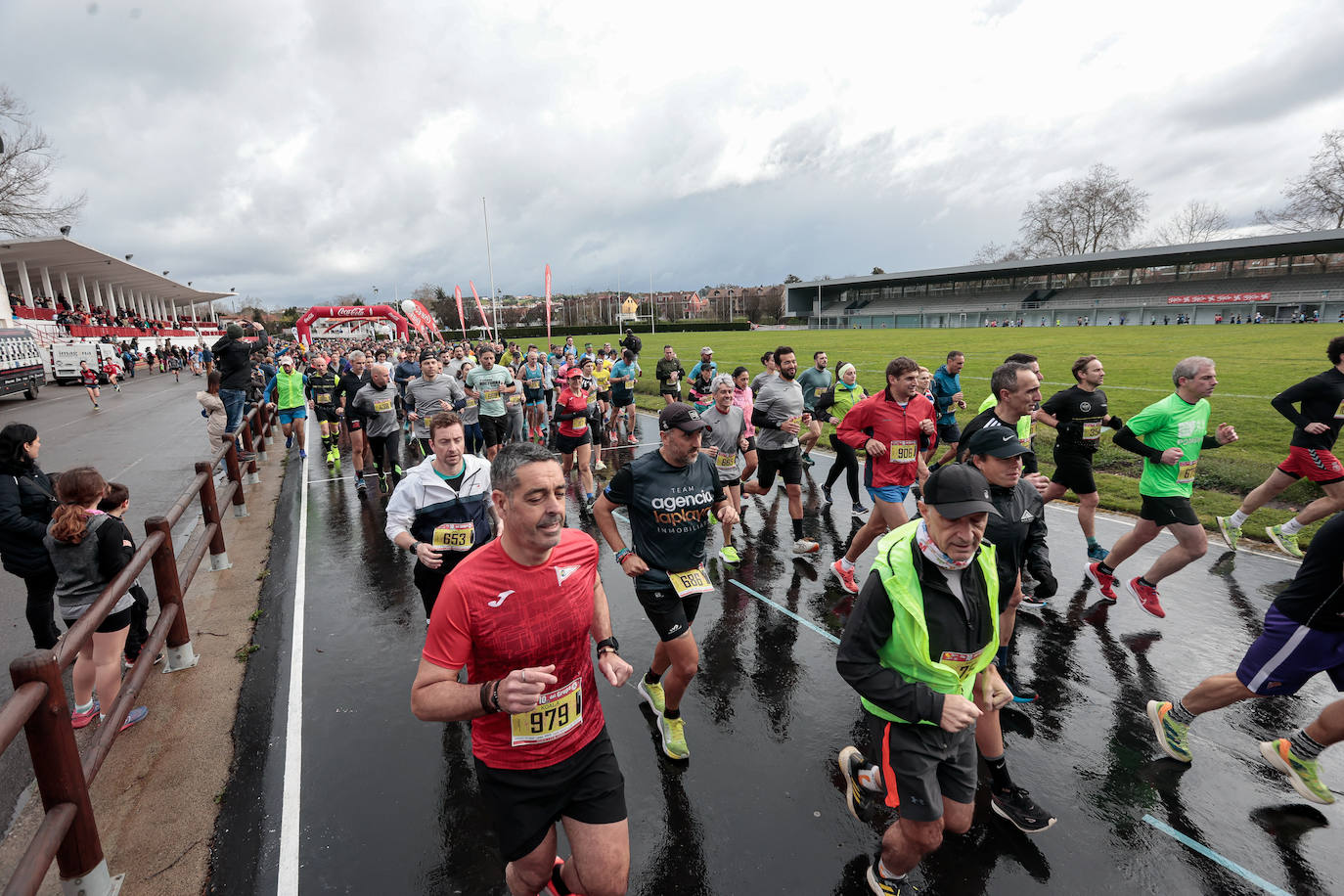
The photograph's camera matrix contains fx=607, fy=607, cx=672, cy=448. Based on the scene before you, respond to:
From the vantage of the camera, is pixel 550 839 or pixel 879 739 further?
pixel 879 739

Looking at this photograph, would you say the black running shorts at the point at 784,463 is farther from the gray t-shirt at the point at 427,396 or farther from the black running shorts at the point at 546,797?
the black running shorts at the point at 546,797

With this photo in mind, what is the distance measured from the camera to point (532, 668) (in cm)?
223

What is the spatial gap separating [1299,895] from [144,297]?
97.8 metres

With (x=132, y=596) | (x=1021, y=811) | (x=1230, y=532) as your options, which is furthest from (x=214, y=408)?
(x=1230, y=532)

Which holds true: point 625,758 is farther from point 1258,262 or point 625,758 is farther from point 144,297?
point 144,297

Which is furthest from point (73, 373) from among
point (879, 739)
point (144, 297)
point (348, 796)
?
point (144, 297)

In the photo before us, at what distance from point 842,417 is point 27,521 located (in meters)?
8.67

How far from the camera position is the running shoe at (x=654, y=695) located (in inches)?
170

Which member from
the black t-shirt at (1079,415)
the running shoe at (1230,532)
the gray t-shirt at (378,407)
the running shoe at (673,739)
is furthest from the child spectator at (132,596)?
the running shoe at (1230,532)

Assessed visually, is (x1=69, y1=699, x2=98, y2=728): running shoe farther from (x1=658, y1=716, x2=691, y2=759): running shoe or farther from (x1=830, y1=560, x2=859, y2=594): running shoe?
(x1=830, y1=560, x2=859, y2=594): running shoe

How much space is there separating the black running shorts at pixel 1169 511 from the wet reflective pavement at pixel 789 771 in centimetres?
100

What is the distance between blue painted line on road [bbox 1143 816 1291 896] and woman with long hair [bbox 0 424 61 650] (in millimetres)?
7425

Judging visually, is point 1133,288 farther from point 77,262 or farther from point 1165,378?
point 77,262

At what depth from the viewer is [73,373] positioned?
30656 mm
